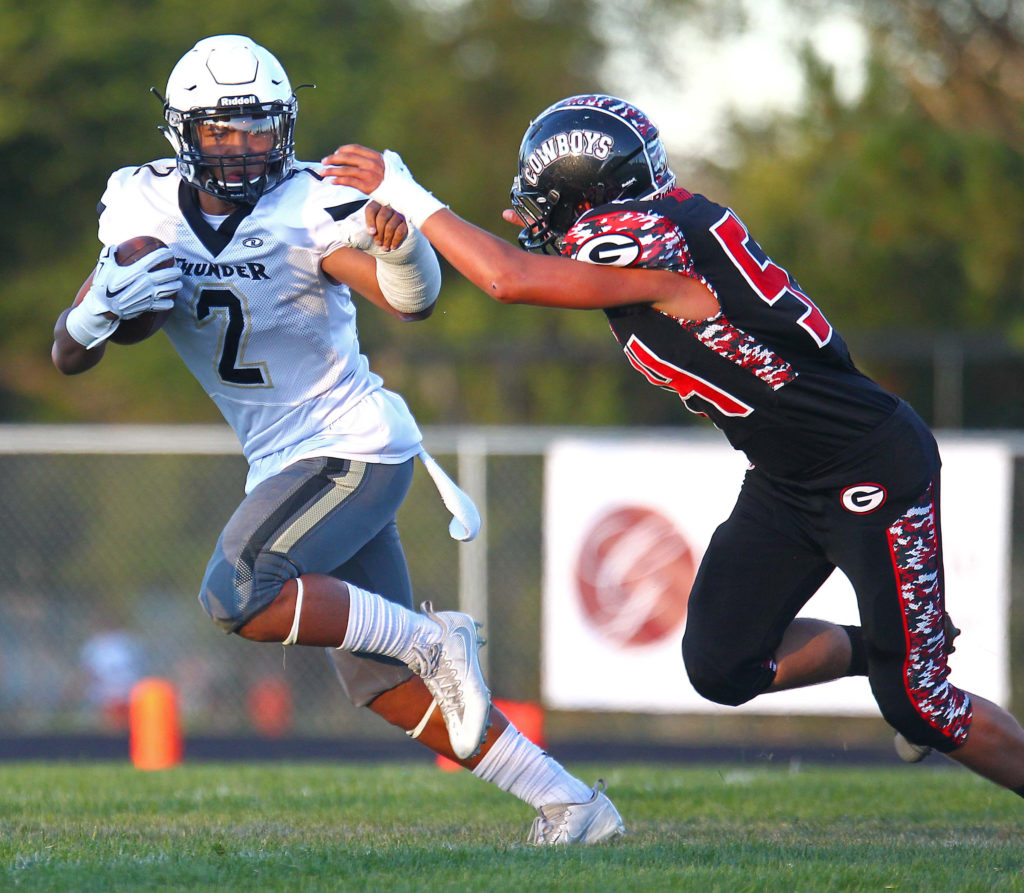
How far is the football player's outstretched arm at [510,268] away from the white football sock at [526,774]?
→ 1225mm

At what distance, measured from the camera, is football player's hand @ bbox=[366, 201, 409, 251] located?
357 cm

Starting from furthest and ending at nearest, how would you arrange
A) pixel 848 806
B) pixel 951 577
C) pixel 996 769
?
1. pixel 951 577
2. pixel 848 806
3. pixel 996 769

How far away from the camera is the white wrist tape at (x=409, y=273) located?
361 centimetres

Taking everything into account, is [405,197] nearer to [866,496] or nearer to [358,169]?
[358,169]

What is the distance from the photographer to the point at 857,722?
10.5 metres

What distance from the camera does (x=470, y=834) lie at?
390 cm

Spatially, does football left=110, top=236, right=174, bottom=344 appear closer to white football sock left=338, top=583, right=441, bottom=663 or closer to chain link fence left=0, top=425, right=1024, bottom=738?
white football sock left=338, top=583, right=441, bottom=663

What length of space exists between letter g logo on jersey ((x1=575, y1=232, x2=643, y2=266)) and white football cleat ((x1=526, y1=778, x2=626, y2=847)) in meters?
1.42

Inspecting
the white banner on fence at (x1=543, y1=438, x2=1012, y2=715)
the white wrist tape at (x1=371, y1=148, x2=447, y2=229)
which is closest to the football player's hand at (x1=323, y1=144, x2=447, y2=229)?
the white wrist tape at (x1=371, y1=148, x2=447, y2=229)

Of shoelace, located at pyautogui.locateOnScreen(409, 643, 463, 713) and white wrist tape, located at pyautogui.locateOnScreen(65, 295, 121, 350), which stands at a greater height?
white wrist tape, located at pyautogui.locateOnScreen(65, 295, 121, 350)

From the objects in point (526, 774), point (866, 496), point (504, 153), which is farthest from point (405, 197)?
point (504, 153)

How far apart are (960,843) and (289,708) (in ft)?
23.8

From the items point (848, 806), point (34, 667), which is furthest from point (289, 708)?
point (848, 806)

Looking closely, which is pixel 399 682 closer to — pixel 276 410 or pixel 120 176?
pixel 276 410
